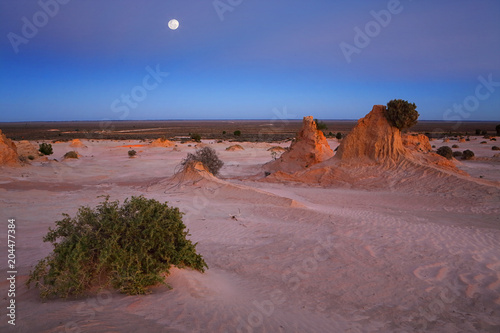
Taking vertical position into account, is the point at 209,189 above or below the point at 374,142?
below

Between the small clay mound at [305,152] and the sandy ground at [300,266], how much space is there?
570cm

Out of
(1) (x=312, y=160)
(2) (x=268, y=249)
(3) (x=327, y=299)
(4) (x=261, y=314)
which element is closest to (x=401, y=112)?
(1) (x=312, y=160)

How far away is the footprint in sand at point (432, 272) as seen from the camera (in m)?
5.75

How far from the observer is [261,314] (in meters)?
4.21

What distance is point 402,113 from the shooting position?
1527 cm

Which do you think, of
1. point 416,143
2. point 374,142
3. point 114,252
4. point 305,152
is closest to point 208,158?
point 305,152

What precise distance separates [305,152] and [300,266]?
13813mm

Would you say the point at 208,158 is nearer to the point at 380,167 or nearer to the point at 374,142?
the point at 374,142

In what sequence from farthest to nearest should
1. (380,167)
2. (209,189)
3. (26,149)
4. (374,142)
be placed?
(26,149) → (374,142) → (380,167) → (209,189)

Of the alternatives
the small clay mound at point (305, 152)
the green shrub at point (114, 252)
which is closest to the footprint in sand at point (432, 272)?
the green shrub at point (114, 252)

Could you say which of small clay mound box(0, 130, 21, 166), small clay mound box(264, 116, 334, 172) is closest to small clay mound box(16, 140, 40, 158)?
small clay mound box(0, 130, 21, 166)

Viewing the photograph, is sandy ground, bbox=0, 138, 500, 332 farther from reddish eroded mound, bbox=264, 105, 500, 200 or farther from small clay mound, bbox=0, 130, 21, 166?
small clay mound, bbox=0, 130, 21, 166

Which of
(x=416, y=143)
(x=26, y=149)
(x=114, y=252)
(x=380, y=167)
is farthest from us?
(x=26, y=149)

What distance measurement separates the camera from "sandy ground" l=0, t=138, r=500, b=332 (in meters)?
3.92
